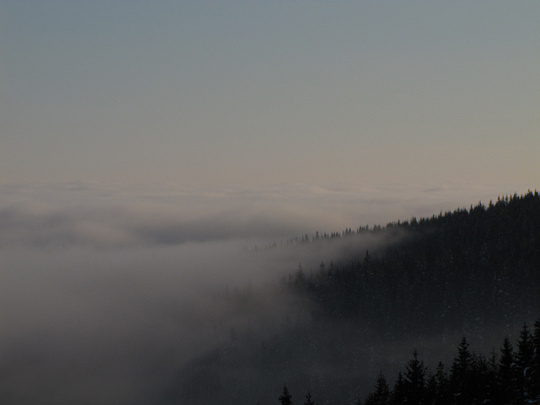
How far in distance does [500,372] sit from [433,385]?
7300 millimetres

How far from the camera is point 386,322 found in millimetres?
196750

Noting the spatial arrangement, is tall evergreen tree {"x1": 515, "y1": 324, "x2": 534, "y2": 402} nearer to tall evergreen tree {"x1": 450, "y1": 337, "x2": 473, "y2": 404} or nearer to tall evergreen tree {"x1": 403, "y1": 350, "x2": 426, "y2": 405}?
tall evergreen tree {"x1": 450, "y1": 337, "x2": 473, "y2": 404}

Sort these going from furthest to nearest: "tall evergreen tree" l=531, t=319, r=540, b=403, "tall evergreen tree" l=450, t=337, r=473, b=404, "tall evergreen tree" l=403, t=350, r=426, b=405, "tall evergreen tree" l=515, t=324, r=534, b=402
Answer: "tall evergreen tree" l=450, t=337, r=473, b=404 < "tall evergreen tree" l=403, t=350, r=426, b=405 < "tall evergreen tree" l=515, t=324, r=534, b=402 < "tall evergreen tree" l=531, t=319, r=540, b=403

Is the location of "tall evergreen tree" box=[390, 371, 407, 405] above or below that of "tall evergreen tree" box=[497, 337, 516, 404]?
below

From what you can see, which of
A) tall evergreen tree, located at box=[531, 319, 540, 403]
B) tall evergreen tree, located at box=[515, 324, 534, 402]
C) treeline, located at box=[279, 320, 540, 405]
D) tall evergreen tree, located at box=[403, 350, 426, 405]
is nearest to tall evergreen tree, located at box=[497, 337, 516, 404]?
treeline, located at box=[279, 320, 540, 405]

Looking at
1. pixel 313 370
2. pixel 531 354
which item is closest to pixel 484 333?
pixel 313 370

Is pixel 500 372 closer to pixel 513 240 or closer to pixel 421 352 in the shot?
pixel 421 352

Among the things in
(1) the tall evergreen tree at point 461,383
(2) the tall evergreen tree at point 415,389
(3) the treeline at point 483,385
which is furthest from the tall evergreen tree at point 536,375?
(2) the tall evergreen tree at point 415,389

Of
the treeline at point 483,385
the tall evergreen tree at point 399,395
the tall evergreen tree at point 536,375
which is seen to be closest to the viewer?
the tall evergreen tree at point 536,375

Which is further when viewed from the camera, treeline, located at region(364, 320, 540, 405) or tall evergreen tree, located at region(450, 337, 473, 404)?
tall evergreen tree, located at region(450, 337, 473, 404)

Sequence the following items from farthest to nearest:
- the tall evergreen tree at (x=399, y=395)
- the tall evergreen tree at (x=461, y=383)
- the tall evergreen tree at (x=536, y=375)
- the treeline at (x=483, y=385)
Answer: the tall evergreen tree at (x=399, y=395) → the tall evergreen tree at (x=461, y=383) → the treeline at (x=483, y=385) → the tall evergreen tree at (x=536, y=375)

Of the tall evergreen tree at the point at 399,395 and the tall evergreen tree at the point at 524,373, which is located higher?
the tall evergreen tree at the point at 524,373

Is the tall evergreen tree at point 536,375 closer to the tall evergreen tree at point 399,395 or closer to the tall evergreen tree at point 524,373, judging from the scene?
the tall evergreen tree at point 524,373

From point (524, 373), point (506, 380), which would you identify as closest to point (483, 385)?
point (506, 380)
